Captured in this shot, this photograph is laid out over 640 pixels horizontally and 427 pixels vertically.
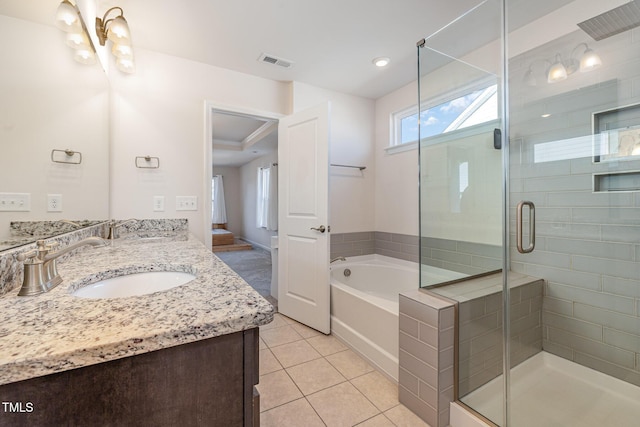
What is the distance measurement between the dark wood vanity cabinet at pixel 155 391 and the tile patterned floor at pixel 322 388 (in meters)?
0.99

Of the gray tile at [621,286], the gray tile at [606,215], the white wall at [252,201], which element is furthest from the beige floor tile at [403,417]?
the white wall at [252,201]

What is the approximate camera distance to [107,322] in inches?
21.3

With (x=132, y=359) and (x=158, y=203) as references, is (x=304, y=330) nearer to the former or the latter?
(x=158, y=203)

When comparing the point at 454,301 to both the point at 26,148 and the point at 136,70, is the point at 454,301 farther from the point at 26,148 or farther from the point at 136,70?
the point at 136,70

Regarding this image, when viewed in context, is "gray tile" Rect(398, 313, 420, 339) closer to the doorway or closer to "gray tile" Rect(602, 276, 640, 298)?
"gray tile" Rect(602, 276, 640, 298)

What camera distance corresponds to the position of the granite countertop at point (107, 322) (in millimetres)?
430

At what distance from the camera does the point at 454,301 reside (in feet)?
4.60

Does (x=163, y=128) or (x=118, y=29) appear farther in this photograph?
(x=163, y=128)

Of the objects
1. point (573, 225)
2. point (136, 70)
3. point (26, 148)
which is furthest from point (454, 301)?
point (136, 70)

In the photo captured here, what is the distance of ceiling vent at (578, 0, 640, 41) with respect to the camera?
1401 mm

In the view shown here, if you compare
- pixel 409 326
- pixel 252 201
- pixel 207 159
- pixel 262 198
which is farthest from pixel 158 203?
pixel 252 201

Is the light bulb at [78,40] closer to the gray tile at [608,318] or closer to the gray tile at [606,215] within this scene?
the gray tile at [606,215]

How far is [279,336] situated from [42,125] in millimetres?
1958

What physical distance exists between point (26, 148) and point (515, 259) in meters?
2.39
